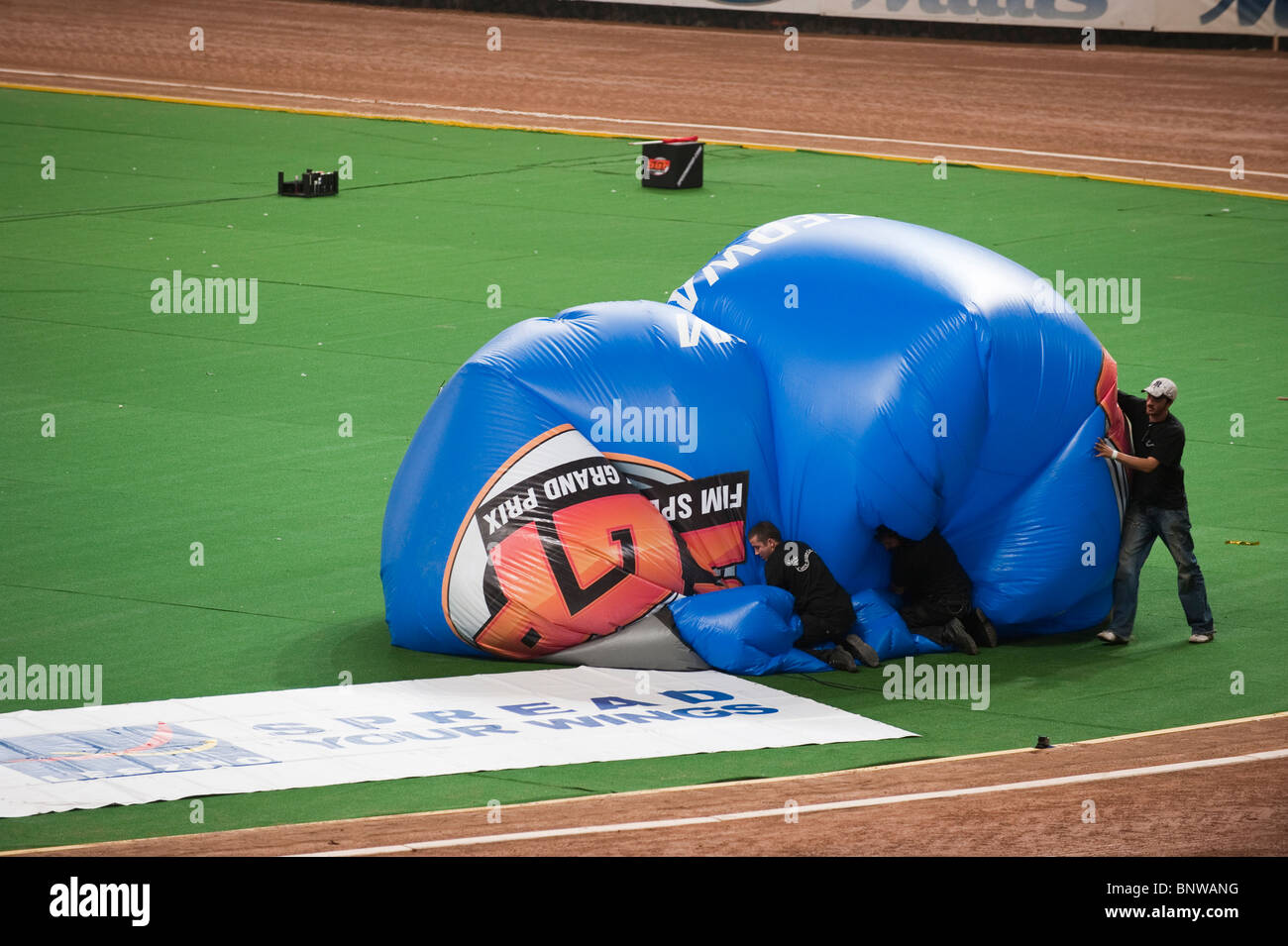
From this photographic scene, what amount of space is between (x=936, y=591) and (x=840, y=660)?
758 millimetres

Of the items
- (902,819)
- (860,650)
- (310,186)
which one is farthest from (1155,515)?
(310,186)

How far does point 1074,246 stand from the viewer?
931 inches

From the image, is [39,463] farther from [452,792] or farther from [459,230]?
[459,230]

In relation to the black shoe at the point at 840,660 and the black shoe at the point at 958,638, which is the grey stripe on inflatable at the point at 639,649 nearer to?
the black shoe at the point at 840,660

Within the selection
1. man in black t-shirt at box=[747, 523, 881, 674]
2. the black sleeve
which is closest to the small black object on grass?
the black sleeve

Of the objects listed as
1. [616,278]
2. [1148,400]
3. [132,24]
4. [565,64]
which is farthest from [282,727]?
[132,24]

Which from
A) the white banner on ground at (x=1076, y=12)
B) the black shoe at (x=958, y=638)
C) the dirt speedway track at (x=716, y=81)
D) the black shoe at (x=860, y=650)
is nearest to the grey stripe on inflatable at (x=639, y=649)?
the black shoe at (x=860, y=650)

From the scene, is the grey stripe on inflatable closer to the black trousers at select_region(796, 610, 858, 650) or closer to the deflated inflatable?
the deflated inflatable

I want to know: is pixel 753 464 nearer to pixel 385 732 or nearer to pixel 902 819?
pixel 385 732

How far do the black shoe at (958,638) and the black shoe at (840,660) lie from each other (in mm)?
604

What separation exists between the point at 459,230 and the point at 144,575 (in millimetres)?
12534

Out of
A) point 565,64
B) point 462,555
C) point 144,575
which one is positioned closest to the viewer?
point 462,555

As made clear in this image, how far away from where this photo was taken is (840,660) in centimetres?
1115

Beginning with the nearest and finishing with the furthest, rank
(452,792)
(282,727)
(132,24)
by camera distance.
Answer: (452,792) < (282,727) < (132,24)
